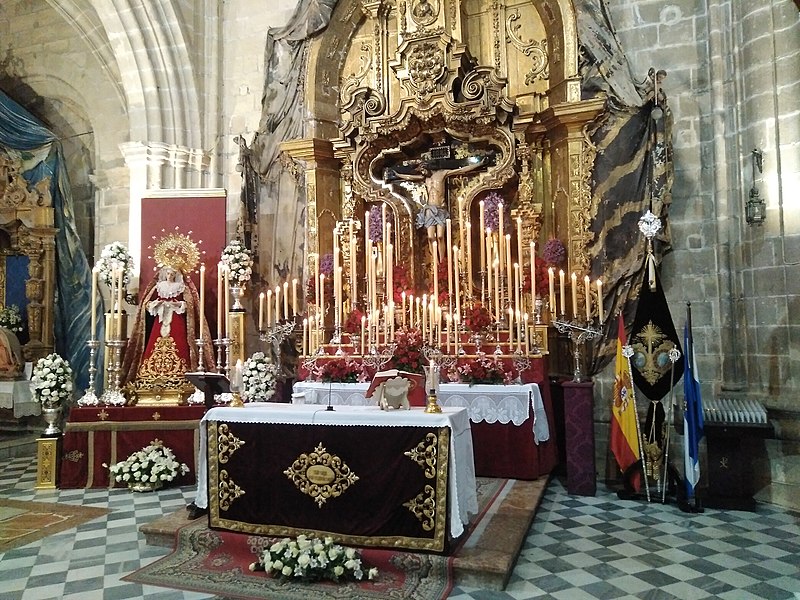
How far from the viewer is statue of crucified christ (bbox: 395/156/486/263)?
742 cm

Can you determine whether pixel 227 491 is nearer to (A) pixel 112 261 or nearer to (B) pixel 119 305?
(B) pixel 119 305

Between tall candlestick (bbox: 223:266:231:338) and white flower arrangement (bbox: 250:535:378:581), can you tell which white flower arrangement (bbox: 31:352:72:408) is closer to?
tall candlestick (bbox: 223:266:231:338)

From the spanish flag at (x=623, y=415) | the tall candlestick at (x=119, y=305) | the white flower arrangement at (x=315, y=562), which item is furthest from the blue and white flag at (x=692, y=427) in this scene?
the tall candlestick at (x=119, y=305)

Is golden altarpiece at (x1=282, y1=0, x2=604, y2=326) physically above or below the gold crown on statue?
above

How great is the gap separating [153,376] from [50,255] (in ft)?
13.2

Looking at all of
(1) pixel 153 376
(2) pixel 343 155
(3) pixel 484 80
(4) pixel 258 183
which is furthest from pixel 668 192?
(1) pixel 153 376

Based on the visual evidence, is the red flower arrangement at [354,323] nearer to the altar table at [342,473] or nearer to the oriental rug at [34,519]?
the altar table at [342,473]

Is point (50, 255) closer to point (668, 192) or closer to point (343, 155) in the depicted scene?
point (343, 155)

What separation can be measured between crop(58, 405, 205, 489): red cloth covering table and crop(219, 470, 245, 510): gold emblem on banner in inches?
97.8

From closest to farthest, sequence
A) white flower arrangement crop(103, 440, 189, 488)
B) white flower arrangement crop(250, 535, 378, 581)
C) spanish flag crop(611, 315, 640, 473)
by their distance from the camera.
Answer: white flower arrangement crop(250, 535, 378, 581) < spanish flag crop(611, 315, 640, 473) < white flower arrangement crop(103, 440, 189, 488)

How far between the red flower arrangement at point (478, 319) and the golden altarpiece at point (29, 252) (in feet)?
22.9

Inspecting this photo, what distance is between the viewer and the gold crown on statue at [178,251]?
308 inches

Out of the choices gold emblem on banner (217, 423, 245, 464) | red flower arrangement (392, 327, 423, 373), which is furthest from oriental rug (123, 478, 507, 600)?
red flower arrangement (392, 327, 423, 373)

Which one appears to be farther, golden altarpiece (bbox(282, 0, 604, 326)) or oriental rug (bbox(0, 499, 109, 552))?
golden altarpiece (bbox(282, 0, 604, 326))
